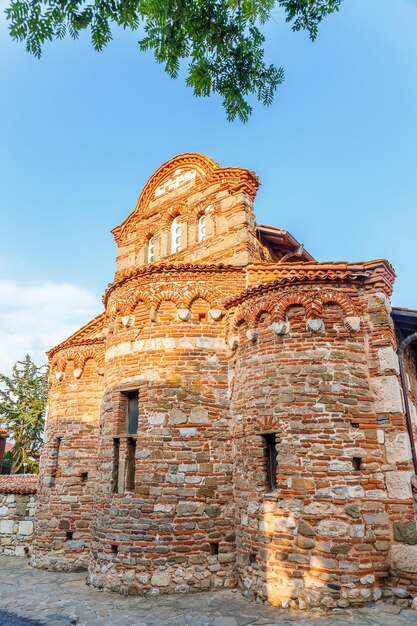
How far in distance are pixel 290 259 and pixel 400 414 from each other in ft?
24.1

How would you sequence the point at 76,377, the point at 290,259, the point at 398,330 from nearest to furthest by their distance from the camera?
the point at 398,330, the point at 76,377, the point at 290,259

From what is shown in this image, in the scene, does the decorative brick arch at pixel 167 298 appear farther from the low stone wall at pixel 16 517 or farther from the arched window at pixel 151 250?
the low stone wall at pixel 16 517

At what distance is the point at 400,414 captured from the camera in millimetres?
6887

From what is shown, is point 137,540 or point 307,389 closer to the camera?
point 307,389

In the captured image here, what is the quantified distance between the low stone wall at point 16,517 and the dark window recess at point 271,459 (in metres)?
7.96

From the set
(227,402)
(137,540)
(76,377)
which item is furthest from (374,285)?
(76,377)

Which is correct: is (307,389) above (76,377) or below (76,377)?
below

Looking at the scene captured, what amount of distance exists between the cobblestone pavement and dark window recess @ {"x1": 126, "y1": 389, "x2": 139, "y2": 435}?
288 cm

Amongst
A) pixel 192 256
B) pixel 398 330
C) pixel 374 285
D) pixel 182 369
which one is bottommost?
pixel 182 369

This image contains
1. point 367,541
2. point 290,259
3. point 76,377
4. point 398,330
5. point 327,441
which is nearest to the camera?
point 367,541

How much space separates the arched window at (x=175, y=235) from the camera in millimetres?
12663

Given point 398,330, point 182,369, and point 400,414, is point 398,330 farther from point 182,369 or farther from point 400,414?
point 182,369

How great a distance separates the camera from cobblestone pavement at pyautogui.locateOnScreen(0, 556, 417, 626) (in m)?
5.86

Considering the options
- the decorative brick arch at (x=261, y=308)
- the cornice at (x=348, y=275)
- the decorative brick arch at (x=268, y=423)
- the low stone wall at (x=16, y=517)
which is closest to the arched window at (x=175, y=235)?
the decorative brick arch at (x=261, y=308)
